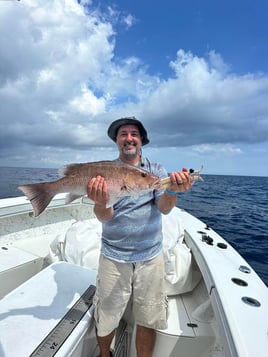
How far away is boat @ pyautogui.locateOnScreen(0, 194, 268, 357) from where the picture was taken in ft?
4.46

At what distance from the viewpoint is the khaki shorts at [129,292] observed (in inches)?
66.2

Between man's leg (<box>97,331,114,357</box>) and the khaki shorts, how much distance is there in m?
0.08

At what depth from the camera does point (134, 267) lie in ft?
5.63

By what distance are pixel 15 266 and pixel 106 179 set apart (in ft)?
6.23

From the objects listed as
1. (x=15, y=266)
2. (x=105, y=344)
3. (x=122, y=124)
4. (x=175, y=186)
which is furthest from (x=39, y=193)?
(x=15, y=266)

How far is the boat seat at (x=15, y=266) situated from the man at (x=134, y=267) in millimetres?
1412

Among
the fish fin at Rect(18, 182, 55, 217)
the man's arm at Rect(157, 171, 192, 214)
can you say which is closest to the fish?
the fish fin at Rect(18, 182, 55, 217)

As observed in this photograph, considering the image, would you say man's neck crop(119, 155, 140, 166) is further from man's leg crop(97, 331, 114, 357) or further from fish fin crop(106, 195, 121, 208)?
man's leg crop(97, 331, 114, 357)

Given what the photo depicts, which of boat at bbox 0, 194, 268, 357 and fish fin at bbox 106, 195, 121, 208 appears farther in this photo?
fish fin at bbox 106, 195, 121, 208

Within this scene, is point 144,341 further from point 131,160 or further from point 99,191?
point 131,160

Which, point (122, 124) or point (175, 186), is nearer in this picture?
point (175, 186)

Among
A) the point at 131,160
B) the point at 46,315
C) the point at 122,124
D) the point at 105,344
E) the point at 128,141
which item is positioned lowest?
the point at 105,344

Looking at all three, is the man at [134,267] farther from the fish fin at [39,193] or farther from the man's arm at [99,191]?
the fish fin at [39,193]

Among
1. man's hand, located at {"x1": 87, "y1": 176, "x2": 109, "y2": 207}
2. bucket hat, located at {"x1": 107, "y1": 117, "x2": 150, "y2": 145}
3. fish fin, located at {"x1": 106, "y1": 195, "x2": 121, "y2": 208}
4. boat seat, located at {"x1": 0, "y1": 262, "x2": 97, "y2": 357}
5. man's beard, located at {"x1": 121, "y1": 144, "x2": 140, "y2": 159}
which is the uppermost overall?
bucket hat, located at {"x1": 107, "y1": 117, "x2": 150, "y2": 145}
